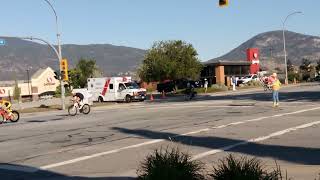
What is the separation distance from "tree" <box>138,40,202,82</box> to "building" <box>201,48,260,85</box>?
12572mm

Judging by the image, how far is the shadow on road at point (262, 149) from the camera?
11783mm

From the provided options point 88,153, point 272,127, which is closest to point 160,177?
point 88,153

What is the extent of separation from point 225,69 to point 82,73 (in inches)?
1474

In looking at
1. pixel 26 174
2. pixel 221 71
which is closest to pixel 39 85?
pixel 221 71

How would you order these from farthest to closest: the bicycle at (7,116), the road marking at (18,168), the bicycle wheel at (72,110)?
1. the bicycle wheel at (72,110)
2. the bicycle at (7,116)
3. the road marking at (18,168)

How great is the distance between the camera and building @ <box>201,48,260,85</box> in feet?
307

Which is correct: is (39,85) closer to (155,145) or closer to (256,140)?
(155,145)

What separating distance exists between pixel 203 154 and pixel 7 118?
20814 mm

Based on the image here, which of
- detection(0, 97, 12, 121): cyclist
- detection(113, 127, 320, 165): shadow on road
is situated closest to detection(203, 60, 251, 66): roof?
detection(0, 97, 12, 121): cyclist

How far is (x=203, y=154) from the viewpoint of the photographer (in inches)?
518

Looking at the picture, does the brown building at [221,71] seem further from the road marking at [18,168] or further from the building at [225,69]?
the road marking at [18,168]

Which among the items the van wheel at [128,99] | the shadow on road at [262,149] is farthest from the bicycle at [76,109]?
the van wheel at [128,99]

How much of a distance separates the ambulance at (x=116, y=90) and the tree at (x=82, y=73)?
5942 cm

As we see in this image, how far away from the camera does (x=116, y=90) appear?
177 ft
